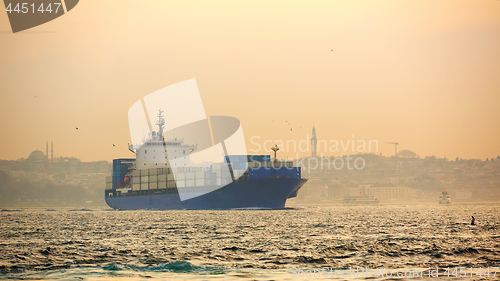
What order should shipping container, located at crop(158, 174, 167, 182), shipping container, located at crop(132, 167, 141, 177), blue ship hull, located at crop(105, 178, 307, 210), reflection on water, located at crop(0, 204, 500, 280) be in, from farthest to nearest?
1. shipping container, located at crop(132, 167, 141, 177)
2. shipping container, located at crop(158, 174, 167, 182)
3. blue ship hull, located at crop(105, 178, 307, 210)
4. reflection on water, located at crop(0, 204, 500, 280)

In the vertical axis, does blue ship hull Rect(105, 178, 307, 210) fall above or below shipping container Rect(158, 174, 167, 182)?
below

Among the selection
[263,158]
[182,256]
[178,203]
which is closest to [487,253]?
[182,256]

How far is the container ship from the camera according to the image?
84.9 metres

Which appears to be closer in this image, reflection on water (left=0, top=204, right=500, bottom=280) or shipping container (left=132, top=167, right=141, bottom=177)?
reflection on water (left=0, top=204, right=500, bottom=280)

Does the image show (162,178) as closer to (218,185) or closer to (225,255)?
(218,185)

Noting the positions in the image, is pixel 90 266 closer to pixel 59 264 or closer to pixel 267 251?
pixel 59 264

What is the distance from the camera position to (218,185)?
86.3m

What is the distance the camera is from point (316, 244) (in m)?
32.8

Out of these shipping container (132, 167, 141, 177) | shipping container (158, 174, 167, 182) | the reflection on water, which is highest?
shipping container (132, 167, 141, 177)

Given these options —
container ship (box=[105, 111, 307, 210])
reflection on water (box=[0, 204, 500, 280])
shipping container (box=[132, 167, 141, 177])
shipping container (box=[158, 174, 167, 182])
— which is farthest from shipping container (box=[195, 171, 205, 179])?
reflection on water (box=[0, 204, 500, 280])

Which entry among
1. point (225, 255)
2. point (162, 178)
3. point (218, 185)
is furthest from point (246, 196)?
point (225, 255)

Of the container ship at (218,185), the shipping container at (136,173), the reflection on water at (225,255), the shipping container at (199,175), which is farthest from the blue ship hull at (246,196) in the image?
the reflection on water at (225,255)

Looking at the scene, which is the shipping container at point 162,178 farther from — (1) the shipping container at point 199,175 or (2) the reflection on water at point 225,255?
(2) the reflection on water at point 225,255

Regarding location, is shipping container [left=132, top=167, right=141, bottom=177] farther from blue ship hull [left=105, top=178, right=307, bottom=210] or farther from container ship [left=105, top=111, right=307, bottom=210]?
blue ship hull [left=105, top=178, right=307, bottom=210]
